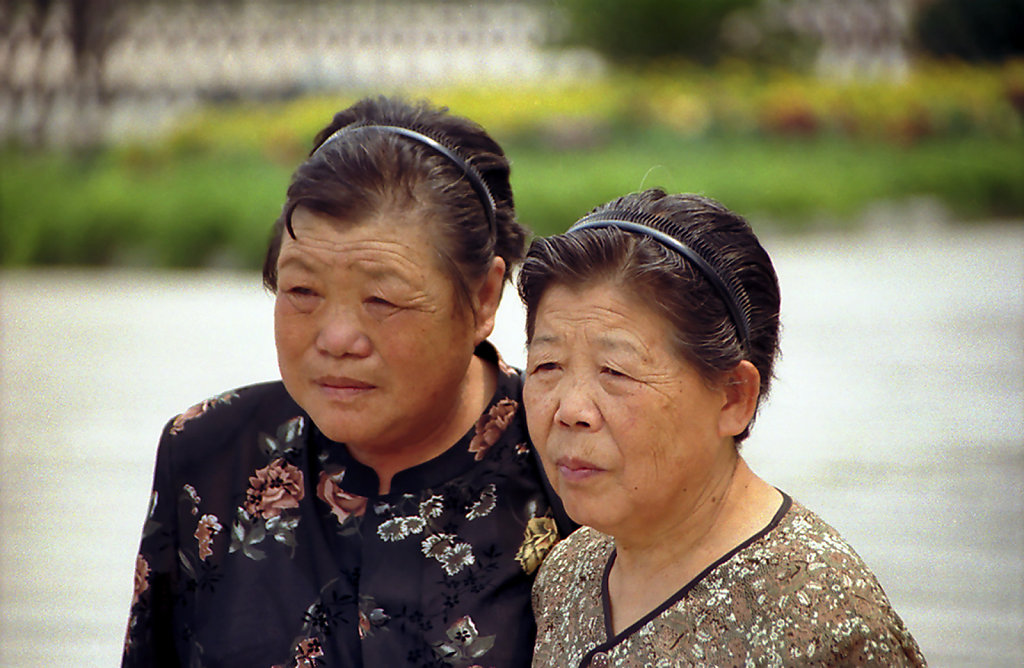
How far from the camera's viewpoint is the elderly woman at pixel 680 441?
1.74m

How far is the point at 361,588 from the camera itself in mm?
2180

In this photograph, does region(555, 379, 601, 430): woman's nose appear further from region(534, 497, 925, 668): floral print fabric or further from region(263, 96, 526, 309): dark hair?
region(263, 96, 526, 309): dark hair

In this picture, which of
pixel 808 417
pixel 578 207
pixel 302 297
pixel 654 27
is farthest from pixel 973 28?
pixel 302 297

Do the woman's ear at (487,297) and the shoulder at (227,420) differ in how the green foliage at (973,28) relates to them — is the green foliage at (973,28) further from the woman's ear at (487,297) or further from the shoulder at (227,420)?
the shoulder at (227,420)

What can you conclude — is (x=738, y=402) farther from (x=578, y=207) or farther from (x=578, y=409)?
(x=578, y=207)

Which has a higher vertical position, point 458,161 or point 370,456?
point 458,161

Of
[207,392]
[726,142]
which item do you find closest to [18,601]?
[207,392]

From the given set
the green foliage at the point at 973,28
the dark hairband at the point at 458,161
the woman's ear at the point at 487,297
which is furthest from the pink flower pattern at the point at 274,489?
the green foliage at the point at 973,28

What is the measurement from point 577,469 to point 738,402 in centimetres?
26

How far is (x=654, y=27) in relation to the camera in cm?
→ 1555

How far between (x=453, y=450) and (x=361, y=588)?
29 cm

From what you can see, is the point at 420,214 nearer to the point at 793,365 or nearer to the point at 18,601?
the point at 18,601

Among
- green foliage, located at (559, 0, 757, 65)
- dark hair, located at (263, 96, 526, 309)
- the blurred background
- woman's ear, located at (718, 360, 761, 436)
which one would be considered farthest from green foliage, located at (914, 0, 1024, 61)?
woman's ear, located at (718, 360, 761, 436)

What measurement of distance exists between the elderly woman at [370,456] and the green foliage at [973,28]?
7.54 metres
